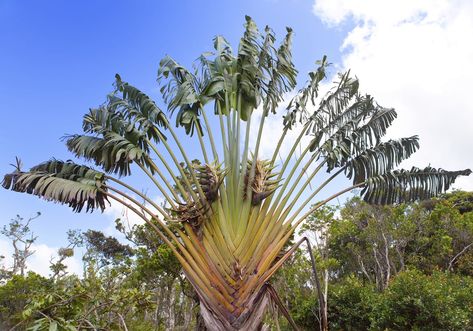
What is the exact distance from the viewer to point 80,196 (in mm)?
5844

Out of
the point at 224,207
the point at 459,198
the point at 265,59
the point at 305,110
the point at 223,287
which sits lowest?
the point at 223,287

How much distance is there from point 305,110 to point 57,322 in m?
5.13

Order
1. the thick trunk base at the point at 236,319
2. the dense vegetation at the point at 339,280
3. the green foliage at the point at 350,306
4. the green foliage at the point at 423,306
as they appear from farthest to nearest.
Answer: the green foliage at the point at 350,306, the green foliage at the point at 423,306, the dense vegetation at the point at 339,280, the thick trunk base at the point at 236,319

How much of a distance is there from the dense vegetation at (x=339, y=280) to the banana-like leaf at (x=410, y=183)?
2908 mm

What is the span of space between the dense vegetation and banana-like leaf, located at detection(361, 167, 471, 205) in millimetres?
2908

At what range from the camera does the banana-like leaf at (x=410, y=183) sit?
6852 millimetres

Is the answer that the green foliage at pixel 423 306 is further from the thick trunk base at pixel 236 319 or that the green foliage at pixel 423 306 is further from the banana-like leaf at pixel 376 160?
the thick trunk base at pixel 236 319

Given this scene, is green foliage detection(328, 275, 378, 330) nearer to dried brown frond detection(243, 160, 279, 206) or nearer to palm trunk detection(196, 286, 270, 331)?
dried brown frond detection(243, 160, 279, 206)

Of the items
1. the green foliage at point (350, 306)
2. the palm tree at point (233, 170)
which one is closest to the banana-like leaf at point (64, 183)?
the palm tree at point (233, 170)

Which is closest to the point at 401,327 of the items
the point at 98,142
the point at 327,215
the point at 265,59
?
the point at 327,215

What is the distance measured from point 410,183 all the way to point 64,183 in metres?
5.95

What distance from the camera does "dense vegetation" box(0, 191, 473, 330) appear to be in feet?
28.5

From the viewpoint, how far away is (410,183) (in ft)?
22.8

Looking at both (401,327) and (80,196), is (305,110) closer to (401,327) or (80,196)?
(80,196)
